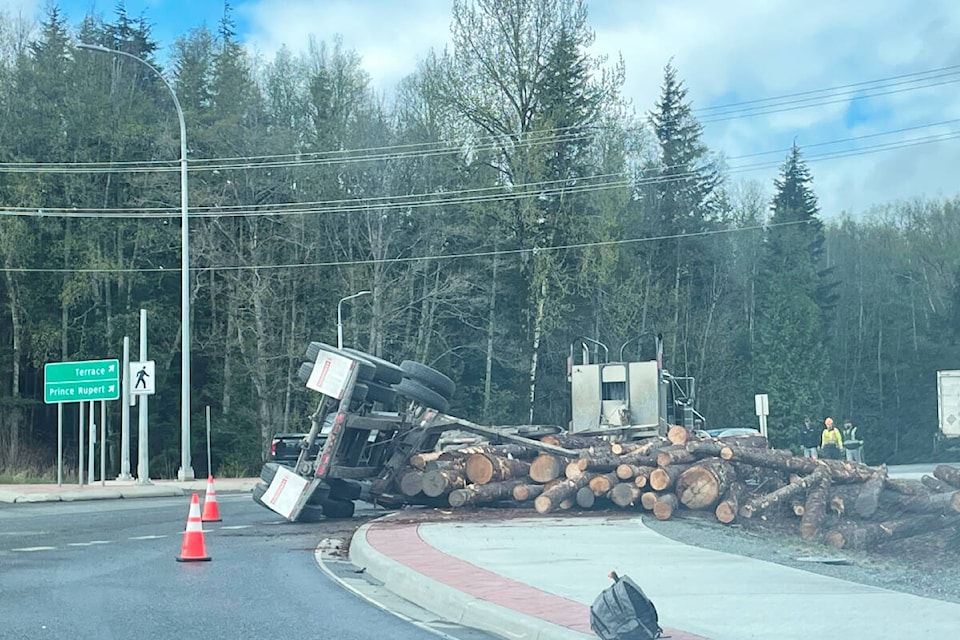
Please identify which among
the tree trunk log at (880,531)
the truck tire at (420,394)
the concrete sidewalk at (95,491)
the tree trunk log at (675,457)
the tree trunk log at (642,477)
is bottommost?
the concrete sidewalk at (95,491)

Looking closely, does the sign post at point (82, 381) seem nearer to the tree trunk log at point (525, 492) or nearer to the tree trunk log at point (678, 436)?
the tree trunk log at point (525, 492)

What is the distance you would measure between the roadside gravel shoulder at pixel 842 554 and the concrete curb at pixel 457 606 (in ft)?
13.2

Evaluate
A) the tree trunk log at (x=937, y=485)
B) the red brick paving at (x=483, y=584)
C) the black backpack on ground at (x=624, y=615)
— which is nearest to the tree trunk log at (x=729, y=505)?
the tree trunk log at (x=937, y=485)

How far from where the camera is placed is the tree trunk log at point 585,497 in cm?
1850

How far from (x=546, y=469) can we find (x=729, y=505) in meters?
3.13

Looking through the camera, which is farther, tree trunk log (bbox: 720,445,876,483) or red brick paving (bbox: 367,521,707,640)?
tree trunk log (bbox: 720,445,876,483)

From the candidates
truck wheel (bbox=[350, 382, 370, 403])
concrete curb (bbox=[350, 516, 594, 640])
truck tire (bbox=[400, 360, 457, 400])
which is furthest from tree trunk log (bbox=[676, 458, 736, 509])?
concrete curb (bbox=[350, 516, 594, 640])

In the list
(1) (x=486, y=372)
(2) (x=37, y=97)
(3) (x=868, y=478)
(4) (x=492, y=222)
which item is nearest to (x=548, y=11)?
(4) (x=492, y=222)

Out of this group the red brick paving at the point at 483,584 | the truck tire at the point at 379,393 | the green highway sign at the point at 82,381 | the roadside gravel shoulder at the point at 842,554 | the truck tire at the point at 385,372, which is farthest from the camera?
the green highway sign at the point at 82,381

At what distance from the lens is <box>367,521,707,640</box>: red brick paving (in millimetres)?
8867

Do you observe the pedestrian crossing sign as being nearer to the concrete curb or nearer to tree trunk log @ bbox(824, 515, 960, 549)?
the concrete curb

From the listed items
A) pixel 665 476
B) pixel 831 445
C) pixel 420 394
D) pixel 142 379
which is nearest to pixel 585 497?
pixel 665 476

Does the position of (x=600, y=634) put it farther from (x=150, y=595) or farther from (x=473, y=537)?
(x=473, y=537)

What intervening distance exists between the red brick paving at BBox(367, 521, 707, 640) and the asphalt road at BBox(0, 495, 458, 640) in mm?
799
